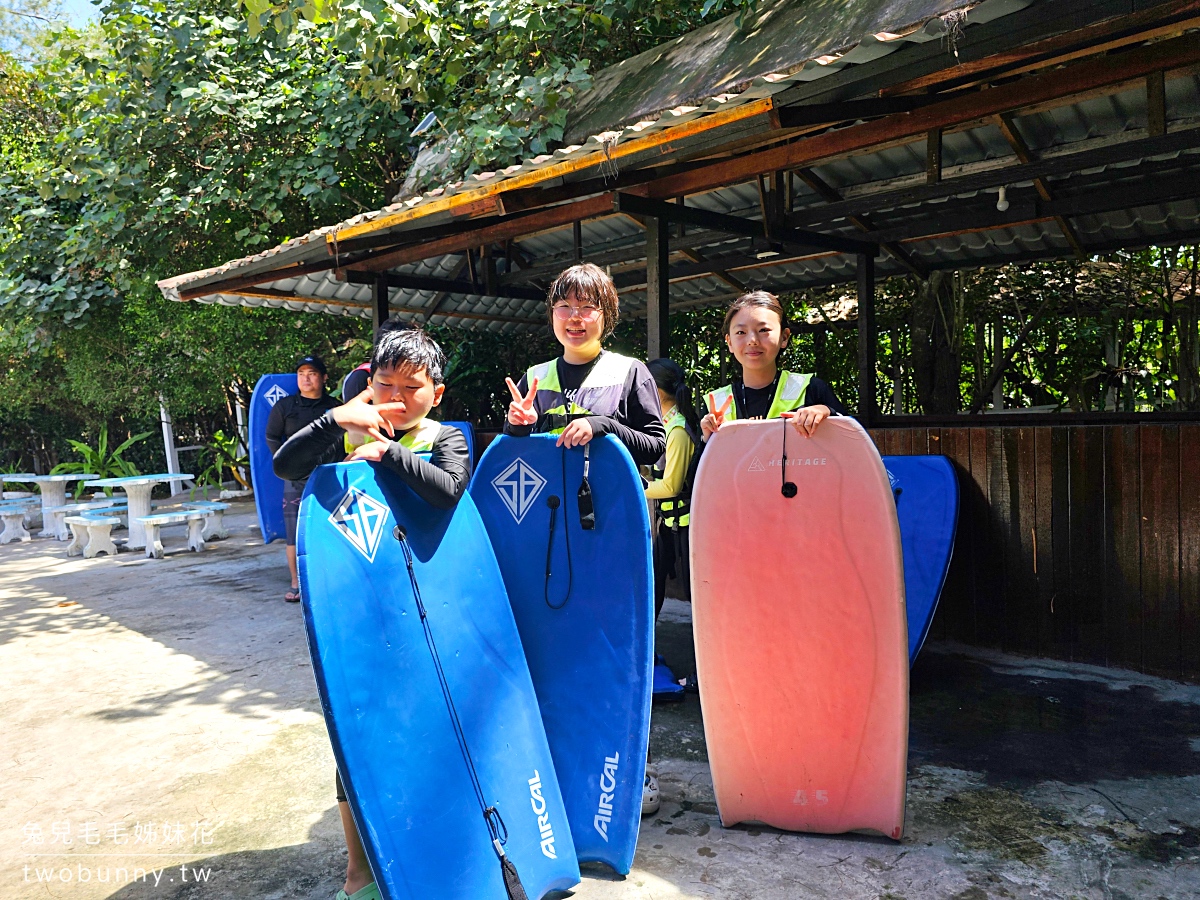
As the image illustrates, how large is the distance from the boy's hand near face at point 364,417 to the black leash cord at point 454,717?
0.25 metres

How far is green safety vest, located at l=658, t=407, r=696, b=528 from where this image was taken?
3615 mm

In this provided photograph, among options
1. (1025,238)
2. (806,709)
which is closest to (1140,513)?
(806,709)

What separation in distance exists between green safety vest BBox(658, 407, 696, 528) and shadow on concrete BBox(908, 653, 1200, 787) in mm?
1275

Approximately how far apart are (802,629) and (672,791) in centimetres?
80

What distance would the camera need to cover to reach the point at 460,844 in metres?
2.01

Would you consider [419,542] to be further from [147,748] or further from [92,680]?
[92,680]

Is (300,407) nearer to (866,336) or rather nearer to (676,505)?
(676,505)

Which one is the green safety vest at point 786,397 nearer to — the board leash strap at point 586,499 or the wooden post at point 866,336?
the board leash strap at point 586,499

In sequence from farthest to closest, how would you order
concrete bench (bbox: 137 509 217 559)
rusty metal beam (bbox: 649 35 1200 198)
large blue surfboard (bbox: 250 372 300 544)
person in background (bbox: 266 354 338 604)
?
concrete bench (bbox: 137 509 217 559), large blue surfboard (bbox: 250 372 300 544), person in background (bbox: 266 354 338 604), rusty metal beam (bbox: 649 35 1200 198)

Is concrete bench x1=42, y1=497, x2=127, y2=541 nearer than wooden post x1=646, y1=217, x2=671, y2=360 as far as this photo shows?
No

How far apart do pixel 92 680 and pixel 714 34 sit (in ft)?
18.8

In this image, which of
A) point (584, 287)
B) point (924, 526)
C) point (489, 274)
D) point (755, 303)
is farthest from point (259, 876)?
point (489, 274)

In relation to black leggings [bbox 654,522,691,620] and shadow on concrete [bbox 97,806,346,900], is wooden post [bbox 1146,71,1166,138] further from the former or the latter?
shadow on concrete [bbox 97,806,346,900]

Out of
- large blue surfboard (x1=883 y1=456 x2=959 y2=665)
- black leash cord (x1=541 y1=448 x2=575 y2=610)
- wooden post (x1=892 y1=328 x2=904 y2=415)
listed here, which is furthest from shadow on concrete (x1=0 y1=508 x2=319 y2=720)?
wooden post (x1=892 y1=328 x2=904 y2=415)
